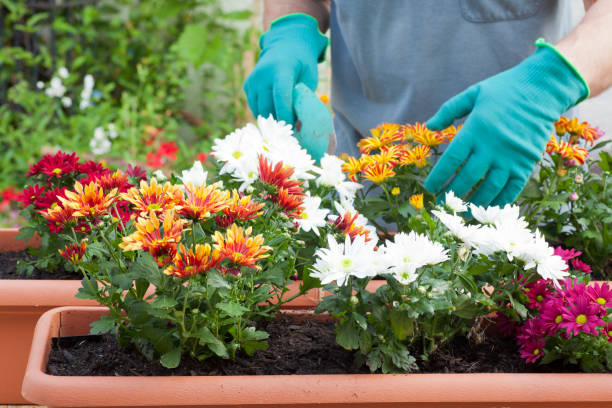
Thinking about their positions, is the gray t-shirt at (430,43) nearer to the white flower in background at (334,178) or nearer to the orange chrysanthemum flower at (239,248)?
the white flower in background at (334,178)

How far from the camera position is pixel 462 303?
0.74 meters

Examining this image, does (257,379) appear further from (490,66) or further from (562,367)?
(490,66)

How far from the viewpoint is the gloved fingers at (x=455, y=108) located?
3.42 feet

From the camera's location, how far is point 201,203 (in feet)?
2.15

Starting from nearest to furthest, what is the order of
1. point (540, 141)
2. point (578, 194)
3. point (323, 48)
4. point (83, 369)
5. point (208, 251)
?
point (208, 251) < point (83, 369) < point (540, 141) < point (578, 194) < point (323, 48)

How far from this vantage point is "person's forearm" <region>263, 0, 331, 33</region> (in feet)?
A: 4.91

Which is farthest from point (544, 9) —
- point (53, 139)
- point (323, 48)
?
point (53, 139)

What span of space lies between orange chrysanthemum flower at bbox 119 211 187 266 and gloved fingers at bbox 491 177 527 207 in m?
0.65

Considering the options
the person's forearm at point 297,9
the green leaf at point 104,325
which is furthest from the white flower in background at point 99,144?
the green leaf at point 104,325

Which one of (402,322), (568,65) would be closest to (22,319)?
(402,322)

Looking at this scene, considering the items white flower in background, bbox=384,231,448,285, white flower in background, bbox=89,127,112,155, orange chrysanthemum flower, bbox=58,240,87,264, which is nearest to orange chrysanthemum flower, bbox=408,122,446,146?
white flower in background, bbox=384,231,448,285

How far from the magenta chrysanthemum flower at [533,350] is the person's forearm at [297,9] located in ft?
3.35

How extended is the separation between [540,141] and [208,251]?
0.68 metres

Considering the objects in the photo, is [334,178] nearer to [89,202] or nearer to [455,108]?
[455,108]
